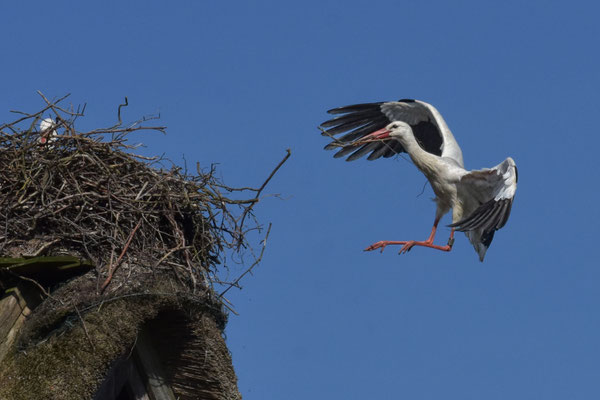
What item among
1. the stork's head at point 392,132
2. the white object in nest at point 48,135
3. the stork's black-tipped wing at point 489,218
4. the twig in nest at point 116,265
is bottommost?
the twig in nest at point 116,265

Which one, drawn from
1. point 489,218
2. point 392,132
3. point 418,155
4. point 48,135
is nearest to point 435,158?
point 418,155

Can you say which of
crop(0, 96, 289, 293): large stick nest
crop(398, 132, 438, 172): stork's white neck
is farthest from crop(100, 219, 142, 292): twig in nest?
crop(398, 132, 438, 172): stork's white neck

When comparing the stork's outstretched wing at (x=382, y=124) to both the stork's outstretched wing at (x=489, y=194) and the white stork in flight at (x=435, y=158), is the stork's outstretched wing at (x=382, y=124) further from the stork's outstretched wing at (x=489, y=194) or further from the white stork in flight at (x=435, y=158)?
the stork's outstretched wing at (x=489, y=194)

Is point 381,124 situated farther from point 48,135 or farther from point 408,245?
point 48,135

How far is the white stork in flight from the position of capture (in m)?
6.91

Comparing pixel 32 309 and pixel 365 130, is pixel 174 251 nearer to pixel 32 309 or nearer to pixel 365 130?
pixel 32 309

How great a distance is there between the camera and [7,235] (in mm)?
4402

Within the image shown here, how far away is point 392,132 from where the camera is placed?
805cm

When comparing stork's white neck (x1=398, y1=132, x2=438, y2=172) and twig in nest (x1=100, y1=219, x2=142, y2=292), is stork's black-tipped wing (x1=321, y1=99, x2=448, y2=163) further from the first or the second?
twig in nest (x1=100, y1=219, x2=142, y2=292)

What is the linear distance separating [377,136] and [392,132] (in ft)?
0.43

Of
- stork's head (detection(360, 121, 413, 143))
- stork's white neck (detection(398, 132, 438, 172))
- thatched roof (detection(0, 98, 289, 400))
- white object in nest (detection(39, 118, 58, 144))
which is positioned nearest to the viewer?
thatched roof (detection(0, 98, 289, 400))

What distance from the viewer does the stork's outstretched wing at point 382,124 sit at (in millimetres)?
8391

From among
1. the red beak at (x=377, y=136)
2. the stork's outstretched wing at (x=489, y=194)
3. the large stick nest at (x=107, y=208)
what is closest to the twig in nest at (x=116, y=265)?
the large stick nest at (x=107, y=208)

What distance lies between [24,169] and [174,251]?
830mm
